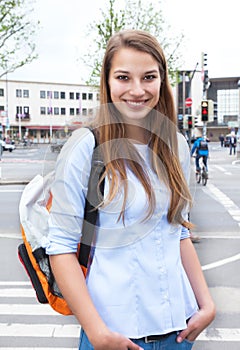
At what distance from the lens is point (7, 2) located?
57.9 feet

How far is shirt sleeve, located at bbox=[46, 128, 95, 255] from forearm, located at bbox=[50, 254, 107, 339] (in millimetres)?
37

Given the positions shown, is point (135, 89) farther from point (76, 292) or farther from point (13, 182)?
point (13, 182)

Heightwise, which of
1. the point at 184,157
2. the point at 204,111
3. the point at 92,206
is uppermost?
the point at 204,111

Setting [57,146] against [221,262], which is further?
[221,262]

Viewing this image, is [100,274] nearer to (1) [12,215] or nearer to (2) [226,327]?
(2) [226,327]

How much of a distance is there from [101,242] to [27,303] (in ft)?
11.1

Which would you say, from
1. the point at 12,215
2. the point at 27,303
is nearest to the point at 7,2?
the point at 12,215

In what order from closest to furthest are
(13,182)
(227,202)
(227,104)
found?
1. (227,202)
2. (13,182)
3. (227,104)

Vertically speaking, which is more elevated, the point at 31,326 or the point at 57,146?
the point at 57,146

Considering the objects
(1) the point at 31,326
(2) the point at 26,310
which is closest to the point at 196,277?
(1) the point at 31,326

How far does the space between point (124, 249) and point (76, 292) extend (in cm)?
20

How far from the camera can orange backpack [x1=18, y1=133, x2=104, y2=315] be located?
1463 mm

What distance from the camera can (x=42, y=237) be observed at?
1.52 meters

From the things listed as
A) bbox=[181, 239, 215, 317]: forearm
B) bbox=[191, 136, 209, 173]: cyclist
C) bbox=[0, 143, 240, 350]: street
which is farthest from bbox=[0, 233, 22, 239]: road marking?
bbox=[191, 136, 209, 173]: cyclist
